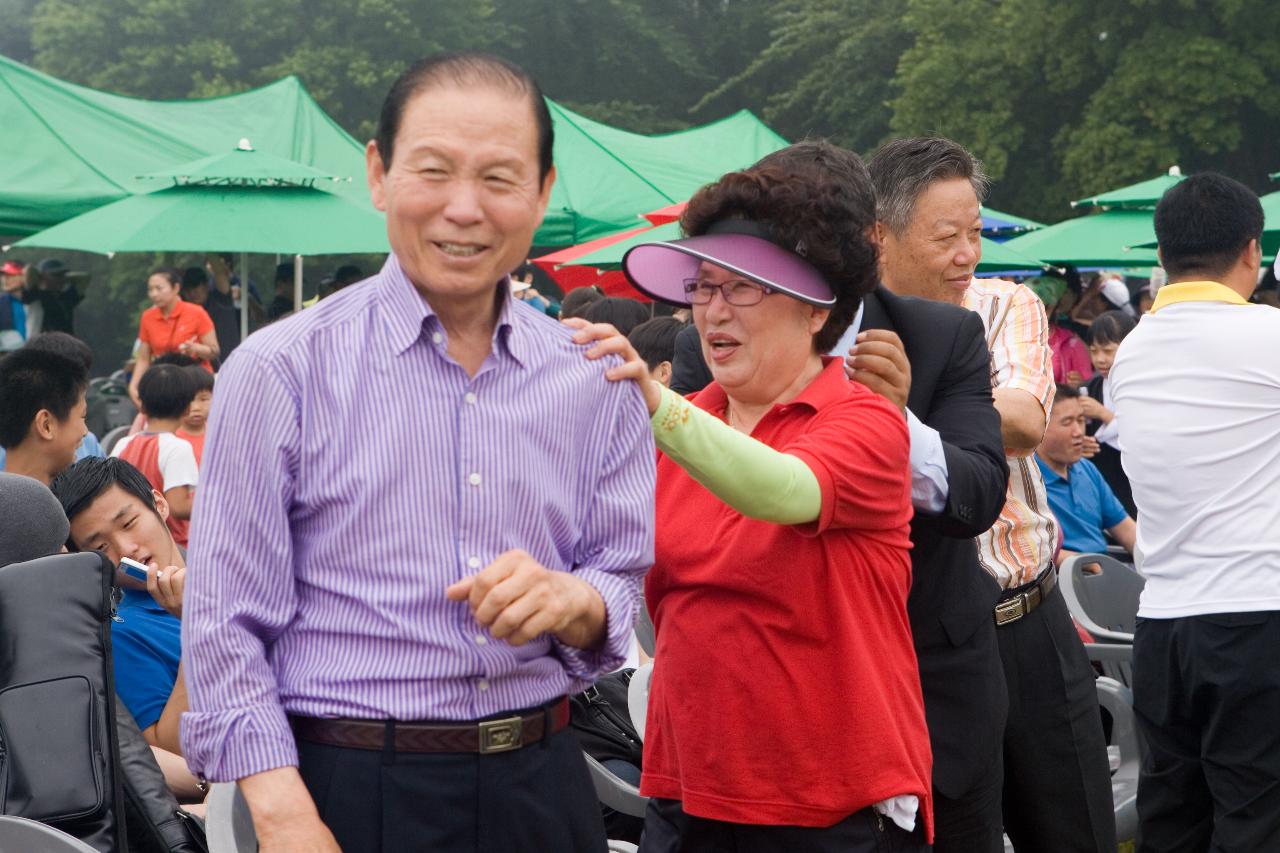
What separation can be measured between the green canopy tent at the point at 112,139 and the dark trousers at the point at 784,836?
823 cm

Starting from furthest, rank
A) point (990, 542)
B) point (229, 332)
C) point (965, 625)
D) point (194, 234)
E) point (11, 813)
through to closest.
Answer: point (229, 332)
point (194, 234)
point (990, 542)
point (965, 625)
point (11, 813)

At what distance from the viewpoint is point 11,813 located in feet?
8.83

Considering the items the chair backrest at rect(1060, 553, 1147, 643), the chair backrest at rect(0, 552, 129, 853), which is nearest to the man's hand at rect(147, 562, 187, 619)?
the chair backrest at rect(0, 552, 129, 853)

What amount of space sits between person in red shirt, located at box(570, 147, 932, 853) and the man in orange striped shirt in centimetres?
79

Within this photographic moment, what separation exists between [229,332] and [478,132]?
447 inches

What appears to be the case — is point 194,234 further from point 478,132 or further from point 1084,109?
point 1084,109

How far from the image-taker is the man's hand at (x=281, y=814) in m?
1.77

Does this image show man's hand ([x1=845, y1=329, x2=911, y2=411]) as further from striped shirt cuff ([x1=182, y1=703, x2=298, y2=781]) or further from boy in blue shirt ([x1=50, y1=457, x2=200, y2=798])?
boy in blue shirt ([x1=50, y1=457, x2=200, y2=798])

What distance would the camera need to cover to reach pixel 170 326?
36.0ft

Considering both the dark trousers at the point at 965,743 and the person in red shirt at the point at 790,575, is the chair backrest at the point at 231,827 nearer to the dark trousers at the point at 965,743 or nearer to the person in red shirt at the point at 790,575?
the person in red shirt at the point at 790,575

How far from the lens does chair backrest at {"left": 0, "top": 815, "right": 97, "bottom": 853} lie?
100 inches

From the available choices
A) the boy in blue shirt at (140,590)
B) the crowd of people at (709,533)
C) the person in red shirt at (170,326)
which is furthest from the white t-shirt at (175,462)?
→ the person in red shirt at (170,326)

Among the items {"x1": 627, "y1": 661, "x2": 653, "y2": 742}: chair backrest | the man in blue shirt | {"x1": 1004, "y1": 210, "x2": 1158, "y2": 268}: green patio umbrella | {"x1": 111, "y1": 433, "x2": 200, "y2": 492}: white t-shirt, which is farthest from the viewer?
{"x1": 1004, "y1": 210, "x2": 1158, "y2": 268}: green patio umbrella

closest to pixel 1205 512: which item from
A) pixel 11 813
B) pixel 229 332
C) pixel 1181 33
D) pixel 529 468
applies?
pixel 529 468
